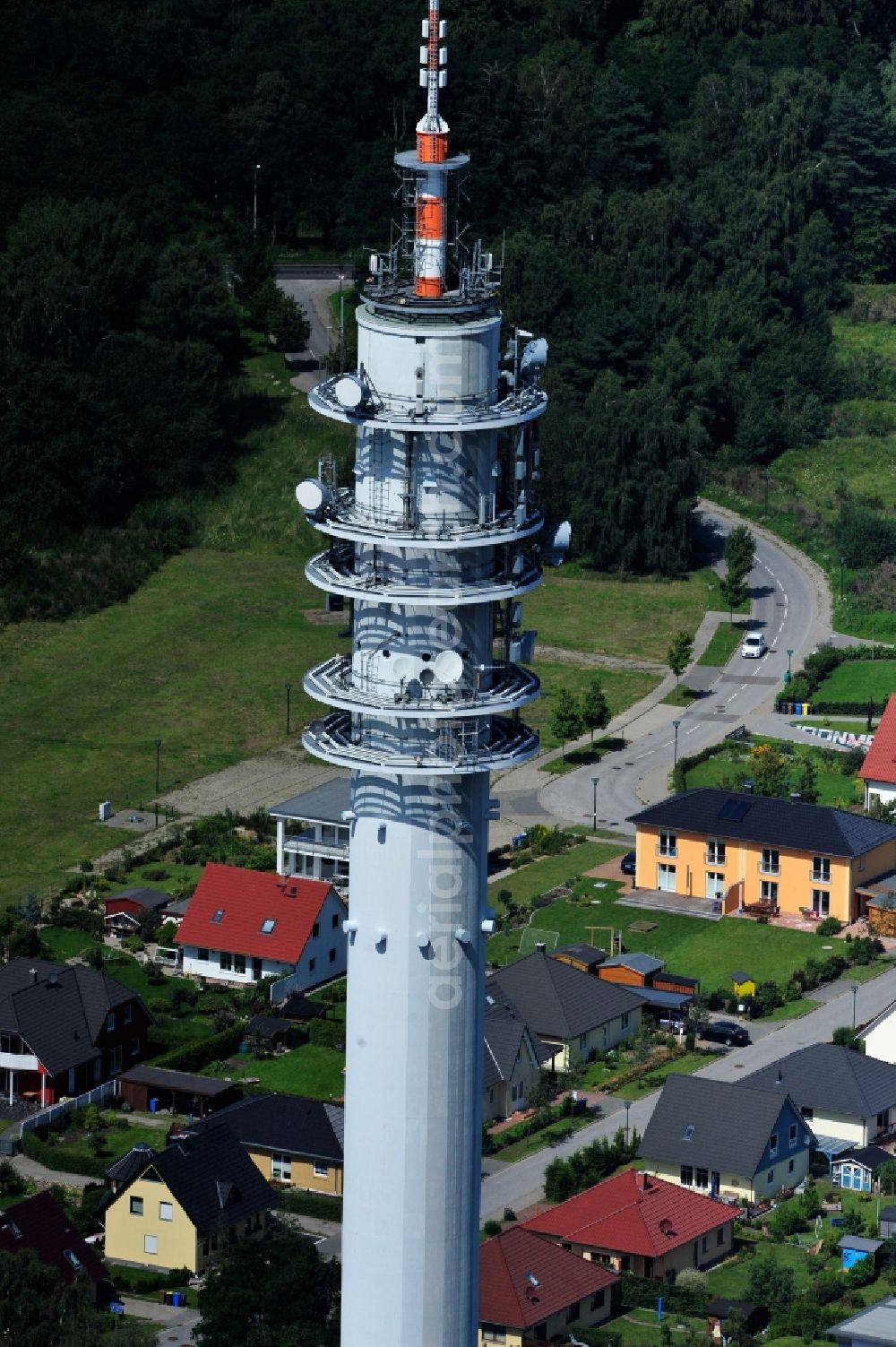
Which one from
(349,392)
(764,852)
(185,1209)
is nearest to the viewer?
(349,392)

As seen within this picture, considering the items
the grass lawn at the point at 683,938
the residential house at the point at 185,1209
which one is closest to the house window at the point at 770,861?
the grass lawn at the point at 683,938

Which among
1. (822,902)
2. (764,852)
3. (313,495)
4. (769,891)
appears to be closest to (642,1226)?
(822,902)

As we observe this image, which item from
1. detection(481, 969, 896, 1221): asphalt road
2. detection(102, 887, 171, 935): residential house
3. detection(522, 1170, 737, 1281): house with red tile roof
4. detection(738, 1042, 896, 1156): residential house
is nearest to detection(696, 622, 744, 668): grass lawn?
detection(481, 969, 896, 1221): asphalt road

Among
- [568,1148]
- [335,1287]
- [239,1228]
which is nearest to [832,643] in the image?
[568,1148]

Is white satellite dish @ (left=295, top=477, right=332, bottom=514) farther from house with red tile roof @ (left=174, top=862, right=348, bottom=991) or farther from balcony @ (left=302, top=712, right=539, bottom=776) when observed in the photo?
house with red tile roof @ (left=174, top=862, right=348, bottom=991)

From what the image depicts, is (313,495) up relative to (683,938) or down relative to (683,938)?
up

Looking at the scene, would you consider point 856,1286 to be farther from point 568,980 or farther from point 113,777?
point 113,777

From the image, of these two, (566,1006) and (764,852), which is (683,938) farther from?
(566,1006)
